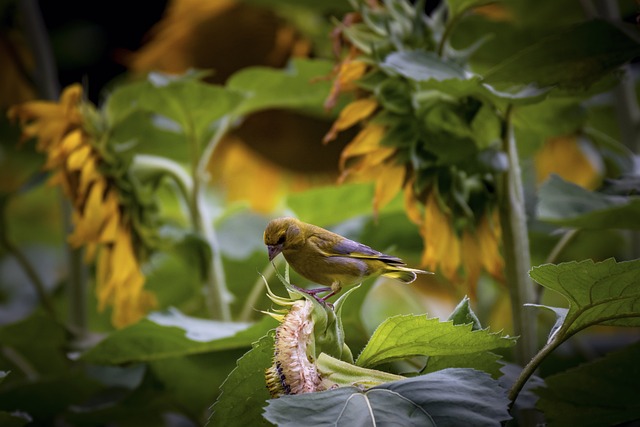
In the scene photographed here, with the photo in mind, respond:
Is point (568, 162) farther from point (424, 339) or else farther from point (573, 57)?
point (424, 339)

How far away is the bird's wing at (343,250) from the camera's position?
36 cm

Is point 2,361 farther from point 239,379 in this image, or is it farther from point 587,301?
point 587,301

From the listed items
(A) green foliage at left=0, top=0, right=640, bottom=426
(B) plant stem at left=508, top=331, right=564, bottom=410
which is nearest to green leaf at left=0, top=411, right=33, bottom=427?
(A) green foliage at left=0, top=0, right=640, bottom=426

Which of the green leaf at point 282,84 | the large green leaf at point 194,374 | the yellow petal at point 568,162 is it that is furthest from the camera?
the yellow petal at point 568,162

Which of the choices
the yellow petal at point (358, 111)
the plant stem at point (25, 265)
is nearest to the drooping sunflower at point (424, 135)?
the yellow petal at point (358, 111)

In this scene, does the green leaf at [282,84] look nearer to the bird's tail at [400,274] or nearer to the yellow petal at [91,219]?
the yellow petal at [91,219]

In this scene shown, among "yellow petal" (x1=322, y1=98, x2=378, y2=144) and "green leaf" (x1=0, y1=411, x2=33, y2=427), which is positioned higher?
"yellow petal" (x1=322, y1=98, x2=378, y2=144)

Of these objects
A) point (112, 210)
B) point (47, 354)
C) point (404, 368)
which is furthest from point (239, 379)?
point (47, 354)

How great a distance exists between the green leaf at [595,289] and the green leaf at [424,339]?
35 millimetres

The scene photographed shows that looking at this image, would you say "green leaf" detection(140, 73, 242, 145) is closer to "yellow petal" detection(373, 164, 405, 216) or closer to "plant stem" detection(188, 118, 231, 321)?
"plant stem" detection(188, 118, 231, 321)

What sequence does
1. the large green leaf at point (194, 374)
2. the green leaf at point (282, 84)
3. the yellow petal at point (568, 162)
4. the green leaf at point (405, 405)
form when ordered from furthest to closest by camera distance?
the yellow petal at point (568, 162)
the green leaf at point (282, 84)
the large green leaf at point (194, 374)
the green leaf at point (405, 405)

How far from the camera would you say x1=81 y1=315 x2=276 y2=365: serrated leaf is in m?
0.50

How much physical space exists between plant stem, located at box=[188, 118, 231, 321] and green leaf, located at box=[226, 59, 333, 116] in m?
0.03

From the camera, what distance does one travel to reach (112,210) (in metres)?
0.59
